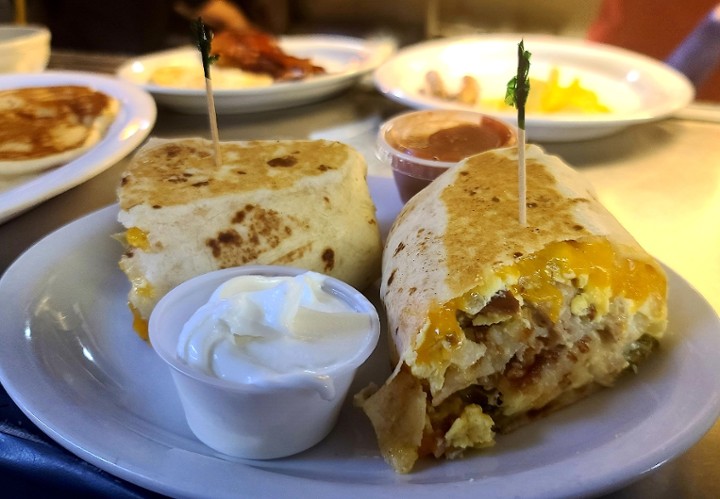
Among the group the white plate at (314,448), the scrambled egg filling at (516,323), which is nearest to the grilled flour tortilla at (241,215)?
the white plate at (314,448)

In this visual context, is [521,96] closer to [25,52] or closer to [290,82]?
[290,82]

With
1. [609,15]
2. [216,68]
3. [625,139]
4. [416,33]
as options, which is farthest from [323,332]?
[416,33]

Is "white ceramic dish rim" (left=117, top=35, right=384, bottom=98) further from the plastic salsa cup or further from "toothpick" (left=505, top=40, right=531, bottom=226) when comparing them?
"toothpick" (left=505, top=40, right=531, bottom=226)

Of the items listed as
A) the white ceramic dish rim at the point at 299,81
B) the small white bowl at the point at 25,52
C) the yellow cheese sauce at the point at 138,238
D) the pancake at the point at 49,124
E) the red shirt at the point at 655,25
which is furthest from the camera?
the red shirt at the point at 655,25

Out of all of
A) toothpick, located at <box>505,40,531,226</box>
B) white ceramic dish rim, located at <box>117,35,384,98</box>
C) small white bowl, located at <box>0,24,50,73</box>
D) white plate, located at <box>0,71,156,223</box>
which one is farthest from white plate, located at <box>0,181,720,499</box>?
small white bowl, located at <box>0,24,50,73</box>

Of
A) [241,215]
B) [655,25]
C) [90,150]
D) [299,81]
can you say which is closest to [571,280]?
[241,215]

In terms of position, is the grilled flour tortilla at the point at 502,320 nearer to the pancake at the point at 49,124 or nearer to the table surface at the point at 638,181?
the table surface at the point at 638,181

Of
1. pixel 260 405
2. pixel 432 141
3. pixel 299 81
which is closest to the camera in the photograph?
pixel 260 405
